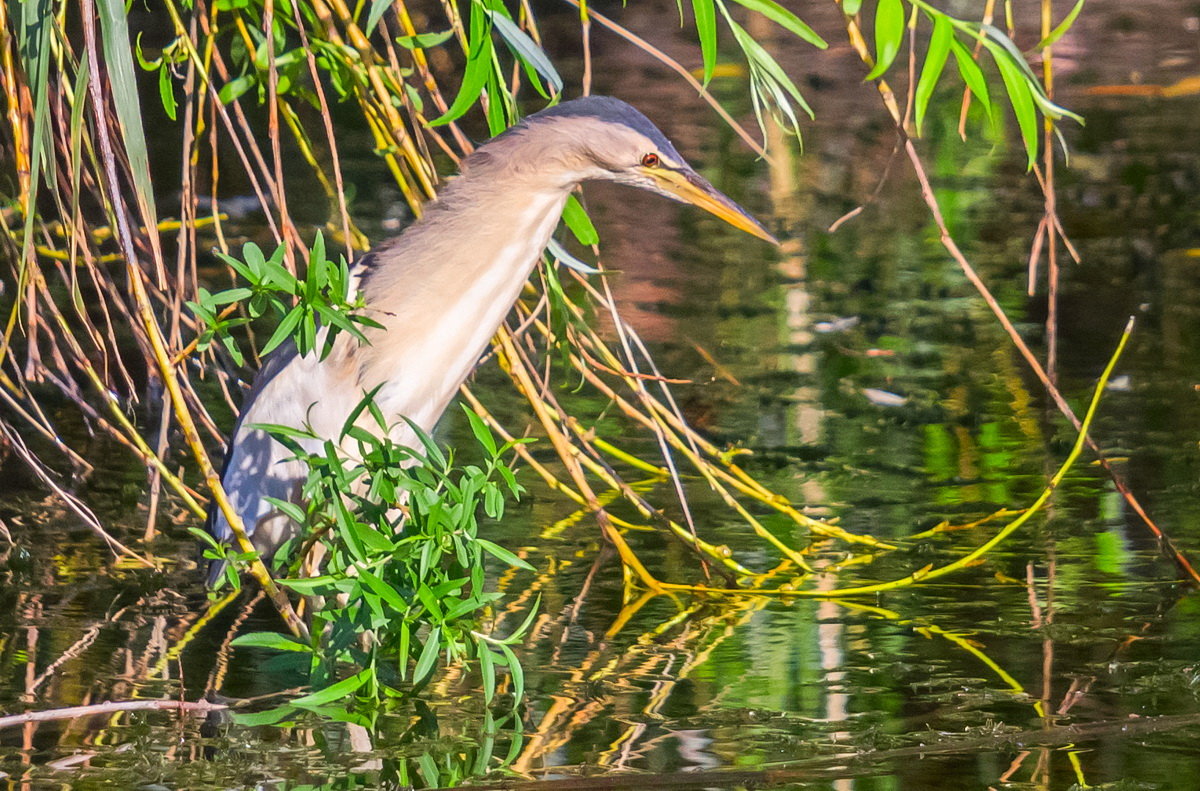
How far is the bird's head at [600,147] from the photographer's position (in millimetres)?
3305

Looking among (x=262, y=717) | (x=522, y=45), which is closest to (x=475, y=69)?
(x=522, y=45)

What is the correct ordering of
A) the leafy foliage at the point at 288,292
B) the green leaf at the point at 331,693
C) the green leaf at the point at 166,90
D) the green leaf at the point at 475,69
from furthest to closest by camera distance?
the green leaf at the point at 166,90 < the green leaf at the point at 475,69 < the green leaf at the point at 331,693 < the leafy foliage at the point at 288,292

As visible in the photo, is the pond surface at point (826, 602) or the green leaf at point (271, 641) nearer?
the green leaf at point (271, 641)

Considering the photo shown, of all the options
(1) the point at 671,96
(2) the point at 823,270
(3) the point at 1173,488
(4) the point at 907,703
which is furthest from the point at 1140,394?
(1) the point at 671,96

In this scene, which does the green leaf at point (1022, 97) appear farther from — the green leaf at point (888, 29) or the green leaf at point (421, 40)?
the green leaf at point (421, 40)

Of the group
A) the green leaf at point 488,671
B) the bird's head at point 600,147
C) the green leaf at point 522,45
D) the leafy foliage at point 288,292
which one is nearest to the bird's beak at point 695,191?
the bird's head at point 600,147

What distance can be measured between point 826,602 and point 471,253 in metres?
1.05

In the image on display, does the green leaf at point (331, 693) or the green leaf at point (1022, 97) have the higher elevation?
the green leaf at point (1022, 97)

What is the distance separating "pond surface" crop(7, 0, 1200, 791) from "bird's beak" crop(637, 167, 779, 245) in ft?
2.68

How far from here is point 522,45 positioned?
2.91 meters

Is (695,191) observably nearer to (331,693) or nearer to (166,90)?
(166,90)

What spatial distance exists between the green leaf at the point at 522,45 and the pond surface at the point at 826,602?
3.61 ft

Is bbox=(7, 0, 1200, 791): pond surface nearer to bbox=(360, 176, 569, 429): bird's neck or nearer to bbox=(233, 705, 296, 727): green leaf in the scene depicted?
bbox=(233, 705, 296, 727): green leaf

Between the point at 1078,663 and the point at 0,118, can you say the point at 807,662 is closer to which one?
the point at 1078,663
